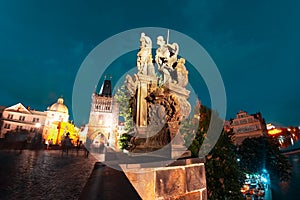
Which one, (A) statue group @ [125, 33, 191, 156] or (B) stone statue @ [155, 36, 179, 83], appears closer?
(A) statue group @ [125, 33, 191, 156]

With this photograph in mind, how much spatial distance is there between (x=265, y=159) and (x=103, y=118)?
43235 mm

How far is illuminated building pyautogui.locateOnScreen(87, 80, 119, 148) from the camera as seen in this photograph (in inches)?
1828

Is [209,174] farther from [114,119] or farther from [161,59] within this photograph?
[114,119]

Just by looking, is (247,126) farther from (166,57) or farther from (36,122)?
(36,122)

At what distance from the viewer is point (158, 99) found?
2.55m

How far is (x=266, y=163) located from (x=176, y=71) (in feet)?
72.1

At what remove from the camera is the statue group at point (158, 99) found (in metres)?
2.26

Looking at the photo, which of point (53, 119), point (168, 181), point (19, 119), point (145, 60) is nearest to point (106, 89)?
point (53, 119)

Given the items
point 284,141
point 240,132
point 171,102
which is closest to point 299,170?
point 240,132

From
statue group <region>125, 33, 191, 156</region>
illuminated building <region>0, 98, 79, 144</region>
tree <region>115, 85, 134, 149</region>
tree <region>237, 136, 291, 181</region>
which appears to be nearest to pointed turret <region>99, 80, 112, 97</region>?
illuminated building <region>0, 98, 79, 144</region>

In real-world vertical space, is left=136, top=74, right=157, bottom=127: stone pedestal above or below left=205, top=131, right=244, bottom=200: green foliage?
above

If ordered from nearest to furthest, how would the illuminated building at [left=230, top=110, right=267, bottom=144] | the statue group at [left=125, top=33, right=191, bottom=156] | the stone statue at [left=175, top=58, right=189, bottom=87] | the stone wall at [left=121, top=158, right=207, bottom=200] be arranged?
1. the stone wall at [left=121, top=158, right=207, bottom=200]
2. the statue group at [left=125, top=33, right=191, bottom=156]
3. the stone statue at [left=175, top=58, right=189, bottom=87]
4. the illuminated building at [left=230, top=110, right=267, bottom=144]

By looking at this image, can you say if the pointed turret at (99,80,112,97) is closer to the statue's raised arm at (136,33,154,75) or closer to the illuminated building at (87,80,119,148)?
the illuminated building at (87,80,119,148)

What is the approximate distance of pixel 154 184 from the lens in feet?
4.61
